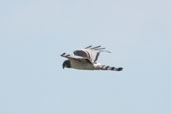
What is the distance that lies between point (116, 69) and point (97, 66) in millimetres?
2315

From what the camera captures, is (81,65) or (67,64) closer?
(81,65)

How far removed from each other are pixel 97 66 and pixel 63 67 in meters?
4.90

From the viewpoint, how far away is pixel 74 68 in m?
150

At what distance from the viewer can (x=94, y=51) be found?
504ft

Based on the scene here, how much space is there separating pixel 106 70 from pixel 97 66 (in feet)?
4.63

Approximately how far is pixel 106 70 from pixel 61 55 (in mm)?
5083

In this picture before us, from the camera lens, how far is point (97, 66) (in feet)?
487

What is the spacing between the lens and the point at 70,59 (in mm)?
148875

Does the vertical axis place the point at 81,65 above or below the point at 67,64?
below

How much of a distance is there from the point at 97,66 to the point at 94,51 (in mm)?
5365

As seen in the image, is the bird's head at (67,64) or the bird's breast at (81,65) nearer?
the bird's breast at (81,65)

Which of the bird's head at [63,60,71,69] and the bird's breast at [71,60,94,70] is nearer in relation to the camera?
the bird's breast at [71,60,94,70]

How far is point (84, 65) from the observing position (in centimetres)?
14875

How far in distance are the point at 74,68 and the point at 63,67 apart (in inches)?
100.0
